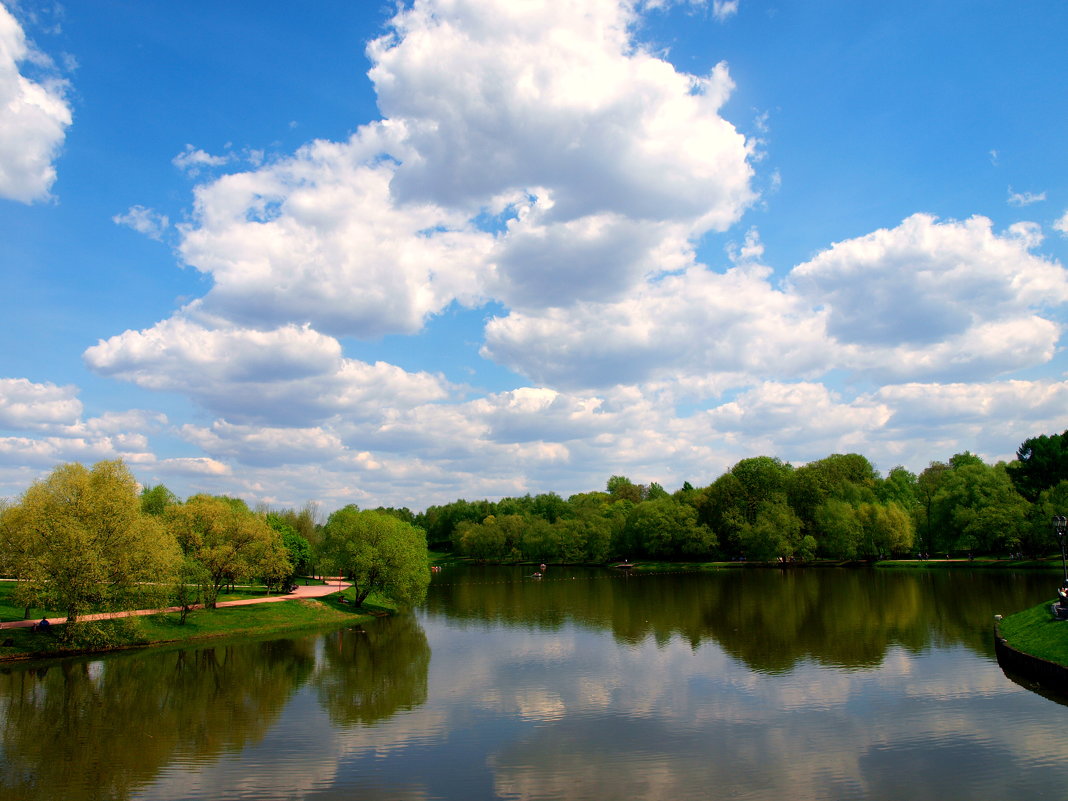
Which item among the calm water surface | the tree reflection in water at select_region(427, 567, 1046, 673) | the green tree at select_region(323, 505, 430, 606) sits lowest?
the tree reflection in water at select_region(427, 567, 1046, 673)

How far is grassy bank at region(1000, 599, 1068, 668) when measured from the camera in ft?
89.6

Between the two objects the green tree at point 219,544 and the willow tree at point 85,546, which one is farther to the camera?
the green tree at point 219,544

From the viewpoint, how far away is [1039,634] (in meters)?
30.3

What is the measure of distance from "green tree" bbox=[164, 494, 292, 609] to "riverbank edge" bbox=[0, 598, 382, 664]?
324cm

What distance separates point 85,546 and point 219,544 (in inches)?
541

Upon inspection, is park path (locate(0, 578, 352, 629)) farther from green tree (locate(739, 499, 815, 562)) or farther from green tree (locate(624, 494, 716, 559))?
green tree (locate(739, 499, 815, 562))

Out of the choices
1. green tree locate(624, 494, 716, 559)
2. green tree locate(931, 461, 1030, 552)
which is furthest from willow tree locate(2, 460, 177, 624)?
green tree locate(624, 494, 716, 559)

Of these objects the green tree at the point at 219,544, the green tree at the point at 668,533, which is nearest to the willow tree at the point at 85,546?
the green tree at the point at 219,544

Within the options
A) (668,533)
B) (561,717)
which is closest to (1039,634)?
(561,717)

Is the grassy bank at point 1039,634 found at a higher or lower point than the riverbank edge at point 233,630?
higher

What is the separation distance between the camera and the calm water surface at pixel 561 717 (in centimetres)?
1880

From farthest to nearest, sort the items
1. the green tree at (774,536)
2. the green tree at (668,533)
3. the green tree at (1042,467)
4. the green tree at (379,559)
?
1. the green tree at (668,533)
2. the green tree at (774,536)
3. the green tree at (1042,467)
4. the green tree at (379,559)

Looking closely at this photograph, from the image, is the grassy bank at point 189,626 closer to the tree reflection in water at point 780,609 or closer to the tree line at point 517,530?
the tree line at point 517,530

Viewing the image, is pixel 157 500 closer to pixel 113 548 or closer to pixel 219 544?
pixel 219 544
